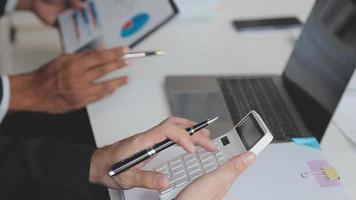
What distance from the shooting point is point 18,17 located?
1972mm

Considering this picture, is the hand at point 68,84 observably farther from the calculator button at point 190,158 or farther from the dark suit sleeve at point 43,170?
the calculator button at point 190,158

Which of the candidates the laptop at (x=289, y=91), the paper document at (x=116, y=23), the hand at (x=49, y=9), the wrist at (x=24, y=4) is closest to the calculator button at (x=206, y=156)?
the laptop at (x=289, y=91)

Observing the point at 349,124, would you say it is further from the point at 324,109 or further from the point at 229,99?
the point at 229,99

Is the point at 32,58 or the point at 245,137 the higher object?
the point at 245,137

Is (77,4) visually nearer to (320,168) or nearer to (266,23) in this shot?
(266,23)

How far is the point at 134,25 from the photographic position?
1.19 metres

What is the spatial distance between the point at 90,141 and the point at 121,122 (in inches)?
9.8

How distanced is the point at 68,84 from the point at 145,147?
0.42m

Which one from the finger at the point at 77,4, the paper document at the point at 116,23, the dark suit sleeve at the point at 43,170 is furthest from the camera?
the finger at the point at 77,4

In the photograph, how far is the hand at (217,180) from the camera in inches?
25.2

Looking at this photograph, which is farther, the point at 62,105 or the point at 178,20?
the point at 178,20

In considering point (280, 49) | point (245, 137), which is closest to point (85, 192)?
point (245, 137)

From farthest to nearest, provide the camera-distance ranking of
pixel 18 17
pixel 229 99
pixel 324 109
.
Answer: pixel 18 17, pixel 229 99, pixel 324 109

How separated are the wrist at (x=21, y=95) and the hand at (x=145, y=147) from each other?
1.31 feet
